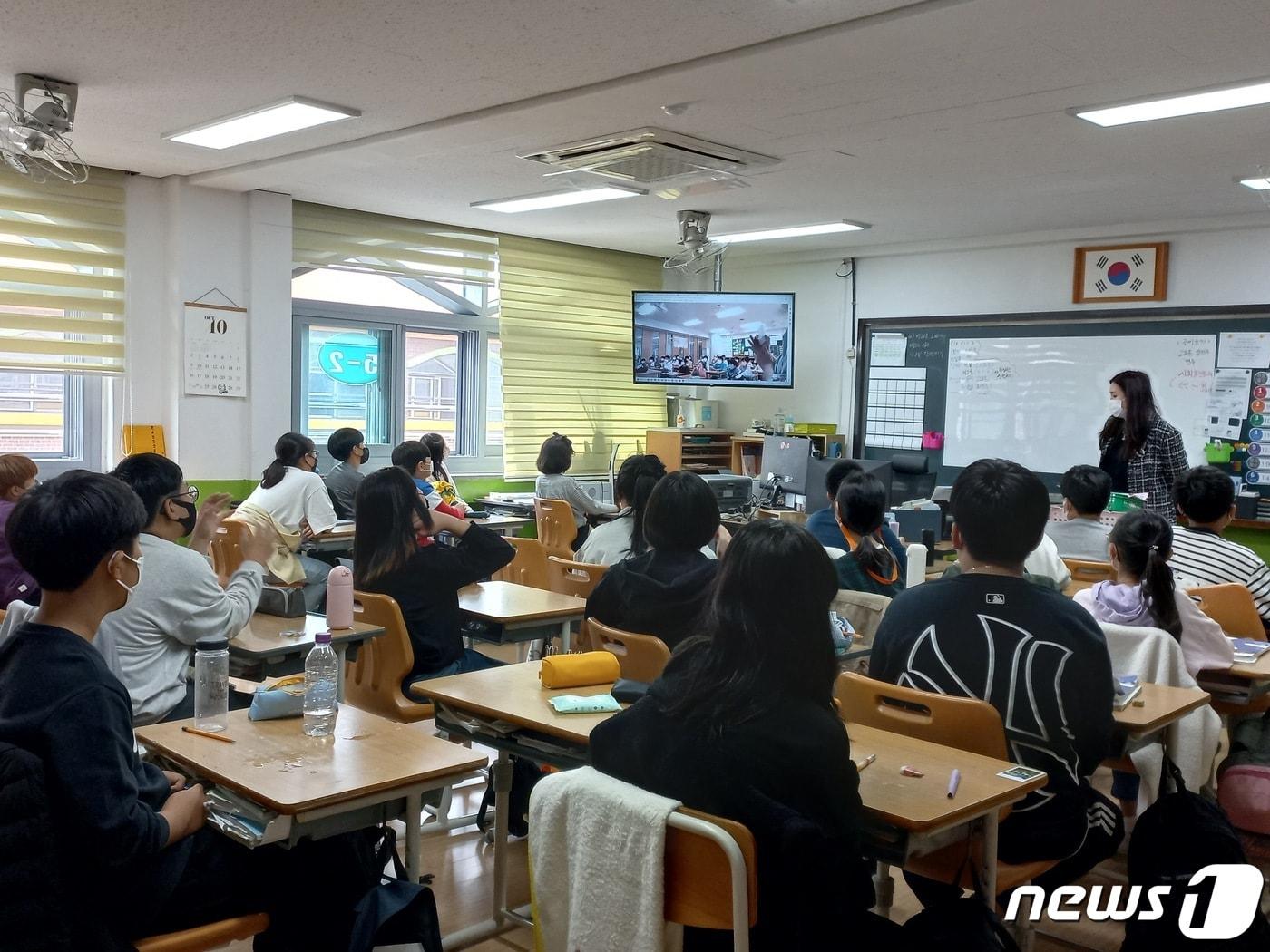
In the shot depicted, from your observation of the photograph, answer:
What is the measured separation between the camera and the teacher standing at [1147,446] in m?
5.74

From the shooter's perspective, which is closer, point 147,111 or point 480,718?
point 480,718

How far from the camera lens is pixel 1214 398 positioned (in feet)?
21.2

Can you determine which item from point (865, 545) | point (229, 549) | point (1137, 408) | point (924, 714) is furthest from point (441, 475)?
point (924, 714)

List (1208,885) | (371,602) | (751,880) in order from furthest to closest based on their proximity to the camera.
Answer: (371,602) < (1208,885) < (751,880)

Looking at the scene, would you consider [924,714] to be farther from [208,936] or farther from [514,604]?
[514,604]

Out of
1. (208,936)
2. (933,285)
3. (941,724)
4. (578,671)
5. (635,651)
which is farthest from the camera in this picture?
(933,285)

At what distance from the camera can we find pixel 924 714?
2.41m

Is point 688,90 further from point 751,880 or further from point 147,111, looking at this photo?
point 751,880

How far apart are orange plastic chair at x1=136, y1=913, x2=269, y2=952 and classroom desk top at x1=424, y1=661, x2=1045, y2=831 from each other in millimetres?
677

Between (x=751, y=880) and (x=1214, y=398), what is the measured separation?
19.3 ft

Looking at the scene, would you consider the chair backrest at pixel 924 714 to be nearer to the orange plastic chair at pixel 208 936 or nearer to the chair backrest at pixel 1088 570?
the orange plastic chair at pixel 208 936

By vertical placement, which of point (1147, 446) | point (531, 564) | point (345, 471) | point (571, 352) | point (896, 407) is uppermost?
point (571, 352)

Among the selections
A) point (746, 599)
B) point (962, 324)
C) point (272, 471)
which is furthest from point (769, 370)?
point (746, 599)

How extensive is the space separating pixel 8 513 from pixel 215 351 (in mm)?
2689
